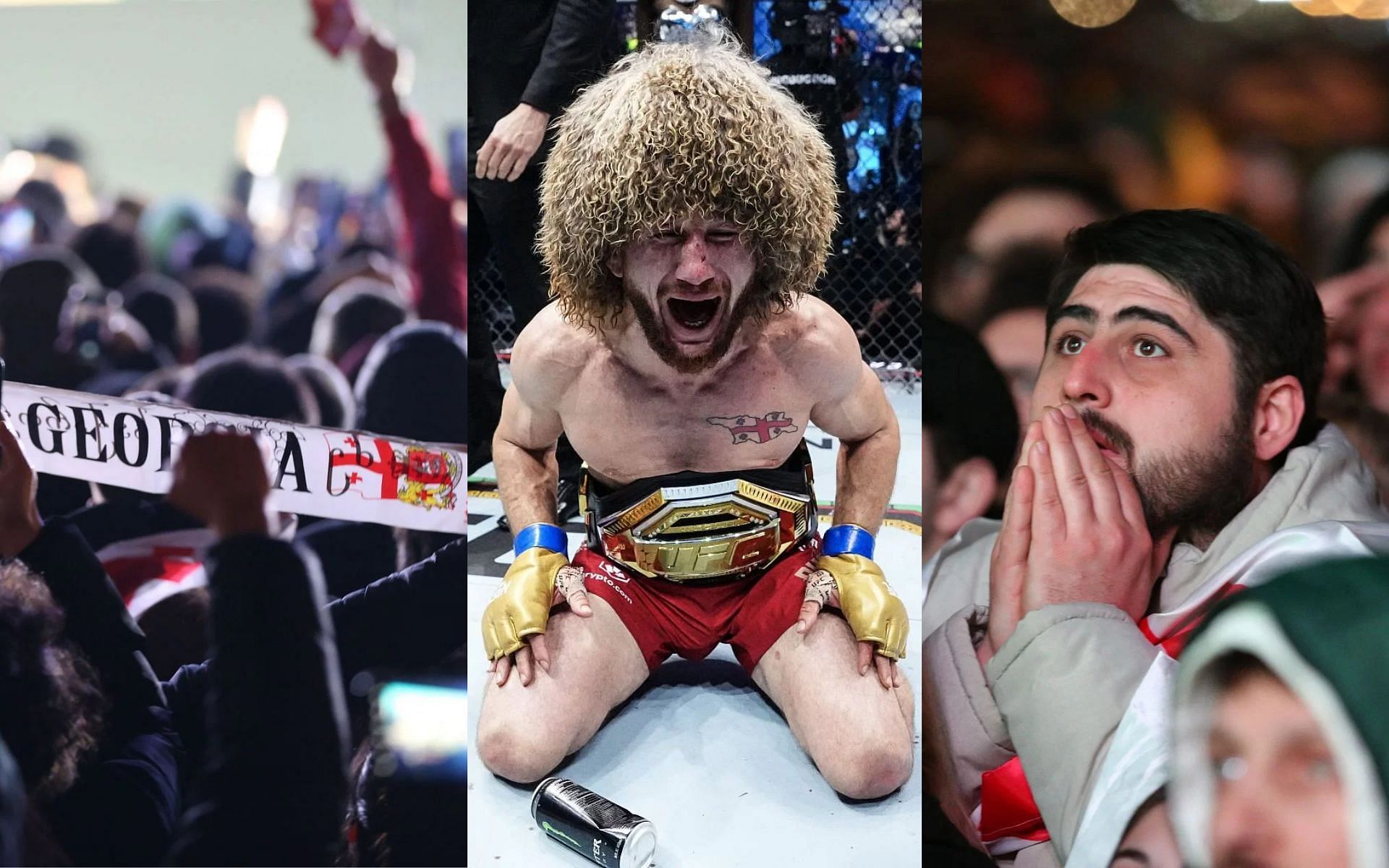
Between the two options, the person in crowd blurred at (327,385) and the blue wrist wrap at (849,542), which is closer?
the person in crowd blurred at (327,385)

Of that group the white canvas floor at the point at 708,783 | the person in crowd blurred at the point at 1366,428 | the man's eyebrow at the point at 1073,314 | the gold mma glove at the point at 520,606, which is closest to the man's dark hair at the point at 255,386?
the gold mma glove at the point at 520,606

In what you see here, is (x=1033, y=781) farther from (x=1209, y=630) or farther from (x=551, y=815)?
(x=551, y=815)

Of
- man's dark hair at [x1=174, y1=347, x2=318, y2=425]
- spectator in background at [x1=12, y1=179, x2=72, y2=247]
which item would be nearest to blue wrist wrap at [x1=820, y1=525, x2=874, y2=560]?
man's dark hair at [x1=174, y1=347, x2=318, y2=425]

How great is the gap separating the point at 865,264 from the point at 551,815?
1323 mm

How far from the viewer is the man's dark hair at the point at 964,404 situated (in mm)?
1124

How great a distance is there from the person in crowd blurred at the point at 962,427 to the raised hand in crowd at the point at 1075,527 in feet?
0.09

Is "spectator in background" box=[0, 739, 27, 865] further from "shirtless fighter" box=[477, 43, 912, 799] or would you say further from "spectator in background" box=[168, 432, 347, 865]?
"shirtless fighter" box=[477, 43, 912, 799]

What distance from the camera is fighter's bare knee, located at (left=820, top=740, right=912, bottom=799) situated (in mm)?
1529

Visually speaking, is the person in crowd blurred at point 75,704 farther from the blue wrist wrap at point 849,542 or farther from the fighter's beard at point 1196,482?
the fighter's beard at point 1196,482

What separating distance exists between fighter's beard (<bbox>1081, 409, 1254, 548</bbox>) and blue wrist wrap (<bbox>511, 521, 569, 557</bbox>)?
37.8 inches

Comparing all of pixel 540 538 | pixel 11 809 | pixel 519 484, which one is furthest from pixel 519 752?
pixel 11 809

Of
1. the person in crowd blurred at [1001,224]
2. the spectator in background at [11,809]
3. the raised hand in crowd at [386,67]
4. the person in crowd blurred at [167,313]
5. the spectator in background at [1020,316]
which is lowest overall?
the spectator in background at [11,809]

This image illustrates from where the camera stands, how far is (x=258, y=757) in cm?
161

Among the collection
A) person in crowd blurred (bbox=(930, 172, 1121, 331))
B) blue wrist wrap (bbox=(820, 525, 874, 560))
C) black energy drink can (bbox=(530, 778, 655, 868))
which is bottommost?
black energy drink can (bbox=(530, 778, 655, 868))
